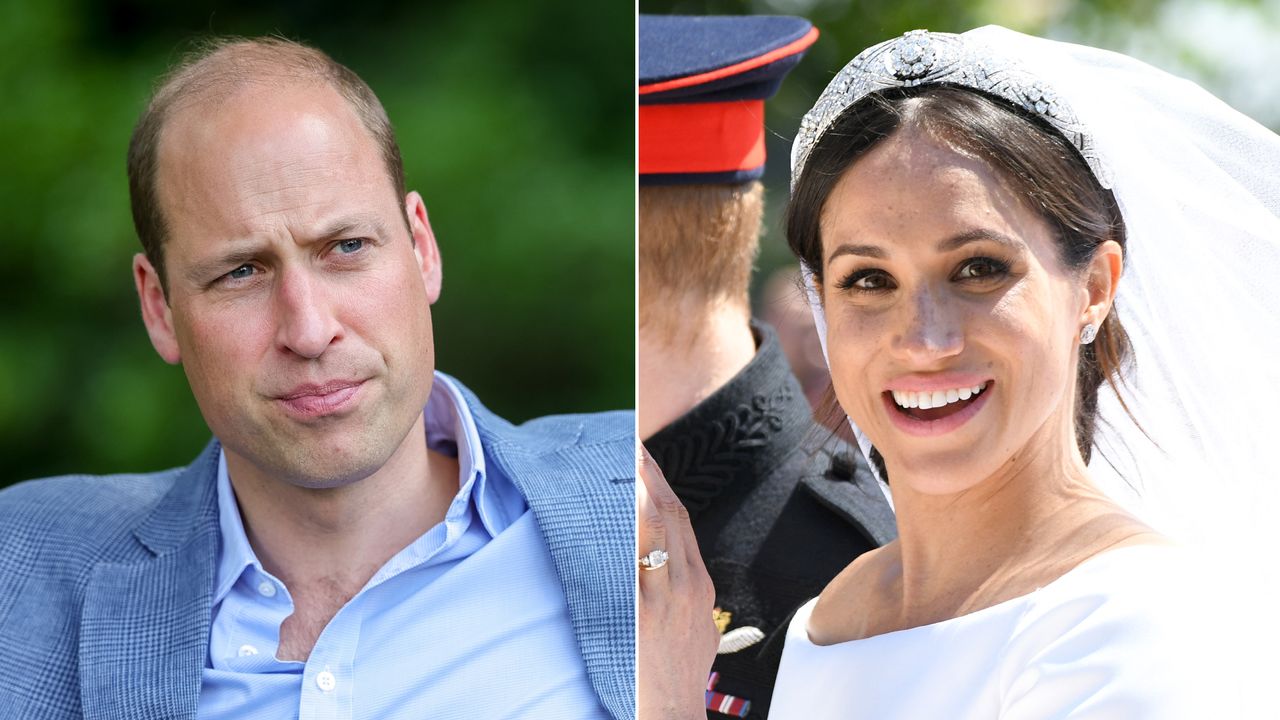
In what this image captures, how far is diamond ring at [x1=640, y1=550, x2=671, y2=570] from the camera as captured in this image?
1.59 m

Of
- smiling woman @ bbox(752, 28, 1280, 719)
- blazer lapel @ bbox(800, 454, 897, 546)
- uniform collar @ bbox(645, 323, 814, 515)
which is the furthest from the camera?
uniform collar @ bbox(645, 323, 814, 515)

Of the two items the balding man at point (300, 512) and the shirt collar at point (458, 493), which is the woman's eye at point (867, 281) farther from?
the shirt collar at point (458, 493)

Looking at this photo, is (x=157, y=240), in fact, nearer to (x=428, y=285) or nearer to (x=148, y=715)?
(x=428, y=285)

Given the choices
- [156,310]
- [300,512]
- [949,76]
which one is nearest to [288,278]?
[156,310]

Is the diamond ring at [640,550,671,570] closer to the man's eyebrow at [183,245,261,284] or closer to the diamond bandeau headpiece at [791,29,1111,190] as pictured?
the diamond bandeau headpiece at [791,29,1111,190]

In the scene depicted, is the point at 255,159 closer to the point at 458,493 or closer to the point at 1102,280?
the point at 458,493

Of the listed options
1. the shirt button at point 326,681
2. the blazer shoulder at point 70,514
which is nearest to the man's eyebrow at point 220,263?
the blazer shoulder at point 70,514

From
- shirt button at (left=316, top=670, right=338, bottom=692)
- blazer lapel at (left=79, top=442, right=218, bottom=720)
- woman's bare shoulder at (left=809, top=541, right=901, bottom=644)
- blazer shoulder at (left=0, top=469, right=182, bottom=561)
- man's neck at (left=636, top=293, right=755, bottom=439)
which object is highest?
man's neck at (left=636, top=293, right=755, bottom=439)

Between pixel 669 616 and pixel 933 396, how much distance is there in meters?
0.41

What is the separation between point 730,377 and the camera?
1994mm

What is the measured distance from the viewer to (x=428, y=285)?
1.96 meters

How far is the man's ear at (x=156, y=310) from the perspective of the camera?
1868 millimetres

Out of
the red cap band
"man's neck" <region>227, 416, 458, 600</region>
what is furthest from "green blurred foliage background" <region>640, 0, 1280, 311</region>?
"man's neck" <region>227, 416, 458, 600</region>

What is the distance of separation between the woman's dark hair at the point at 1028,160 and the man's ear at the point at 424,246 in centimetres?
68
